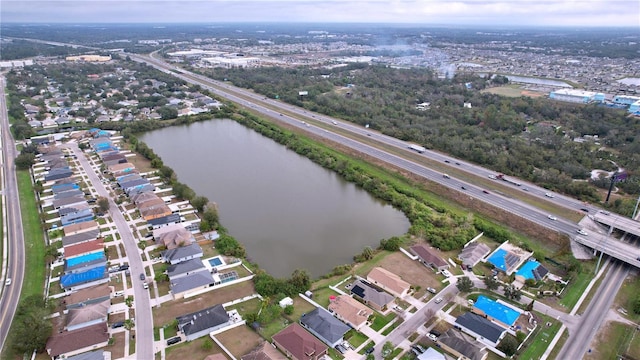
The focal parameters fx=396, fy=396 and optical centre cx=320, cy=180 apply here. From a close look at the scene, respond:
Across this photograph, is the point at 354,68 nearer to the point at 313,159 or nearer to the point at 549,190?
the point at 313,159

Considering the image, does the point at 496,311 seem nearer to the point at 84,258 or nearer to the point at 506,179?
the point at 506,179

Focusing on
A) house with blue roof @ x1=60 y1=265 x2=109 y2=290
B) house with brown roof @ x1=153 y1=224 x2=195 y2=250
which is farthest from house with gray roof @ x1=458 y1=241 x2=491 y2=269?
house with blue roof @ x1=60 y1=265 x2=109 y2=290

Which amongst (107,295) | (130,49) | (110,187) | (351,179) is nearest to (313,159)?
(351,179)

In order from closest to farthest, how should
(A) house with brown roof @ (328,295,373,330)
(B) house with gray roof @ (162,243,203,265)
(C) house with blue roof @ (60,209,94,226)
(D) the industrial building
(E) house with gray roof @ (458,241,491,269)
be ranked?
(A) house with brown roof @ (328,295,373,330), (B) house with gray roof @ (162,243,203,265), (E) house with gray roof @ (458,241,491,269), (C) house with blue roof @ (60,209,94,226), (D) the industrial building

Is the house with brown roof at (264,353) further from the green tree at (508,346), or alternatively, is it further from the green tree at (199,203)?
the green tree at (199,203)

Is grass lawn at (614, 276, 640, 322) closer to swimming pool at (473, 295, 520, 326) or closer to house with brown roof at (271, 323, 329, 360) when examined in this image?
swimming pool at (473, 295, 520, 326)

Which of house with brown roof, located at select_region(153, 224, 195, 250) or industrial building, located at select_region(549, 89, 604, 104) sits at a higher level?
industrial building, located at select_region(549, 89, 604, 104)

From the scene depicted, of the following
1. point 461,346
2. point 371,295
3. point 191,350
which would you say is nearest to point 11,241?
point 191,350
